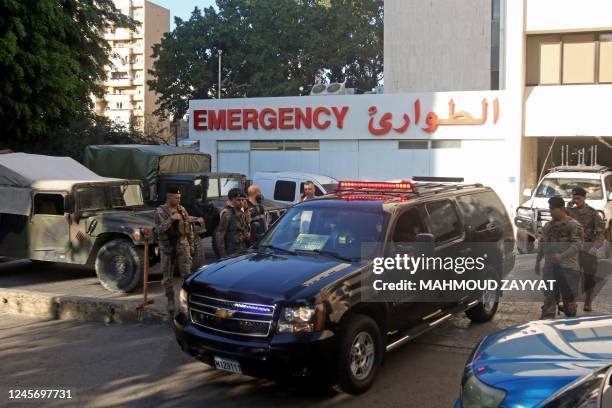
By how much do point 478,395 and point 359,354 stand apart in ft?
6.18

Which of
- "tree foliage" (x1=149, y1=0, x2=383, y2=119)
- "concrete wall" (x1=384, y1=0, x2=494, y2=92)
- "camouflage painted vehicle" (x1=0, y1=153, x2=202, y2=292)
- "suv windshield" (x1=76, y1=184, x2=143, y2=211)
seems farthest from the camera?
"tree foliage" (x1=149, y1=0, x2=383, y2=119)

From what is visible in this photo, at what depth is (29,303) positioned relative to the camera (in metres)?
8.66

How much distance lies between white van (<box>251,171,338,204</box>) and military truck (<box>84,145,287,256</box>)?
2.47 ft

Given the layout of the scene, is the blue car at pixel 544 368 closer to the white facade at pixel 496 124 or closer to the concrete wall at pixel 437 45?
the white facade at pixel 496 124

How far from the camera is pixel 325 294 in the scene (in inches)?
203

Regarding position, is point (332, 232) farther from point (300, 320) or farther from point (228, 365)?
point (228, 365)

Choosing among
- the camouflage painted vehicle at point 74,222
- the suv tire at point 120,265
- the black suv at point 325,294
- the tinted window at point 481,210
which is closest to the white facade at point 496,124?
the tinted window at point 481,210

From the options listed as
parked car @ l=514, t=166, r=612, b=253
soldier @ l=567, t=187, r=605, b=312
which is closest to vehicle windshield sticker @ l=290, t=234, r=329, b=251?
soldier @ l=567, t=187, r=605, b=312

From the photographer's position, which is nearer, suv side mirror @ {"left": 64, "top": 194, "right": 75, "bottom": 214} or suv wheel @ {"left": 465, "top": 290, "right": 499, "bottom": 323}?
suv wheel @ {"left": 465, "top": 290, "right": 499, "bottom": 323}

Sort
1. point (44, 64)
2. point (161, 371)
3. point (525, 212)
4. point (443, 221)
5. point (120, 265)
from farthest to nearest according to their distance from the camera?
point (44, 64) → point (525, 212) → point (120, 265) → point (443, 221) → point (161, 371)

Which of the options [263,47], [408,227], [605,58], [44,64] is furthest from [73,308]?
[263,47]

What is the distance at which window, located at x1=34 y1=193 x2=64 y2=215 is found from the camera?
10.4 meters

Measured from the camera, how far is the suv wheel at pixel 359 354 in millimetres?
5156

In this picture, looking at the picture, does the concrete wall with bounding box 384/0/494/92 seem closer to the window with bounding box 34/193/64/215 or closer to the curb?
the window with bounding box 34/193/64/215
